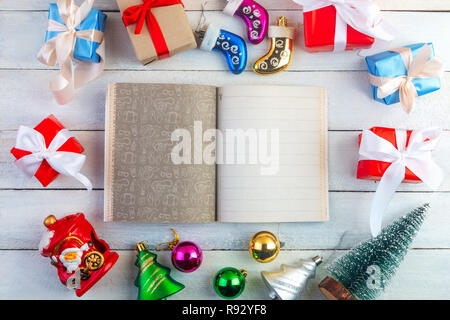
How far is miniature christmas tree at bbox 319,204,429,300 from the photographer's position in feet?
2.74

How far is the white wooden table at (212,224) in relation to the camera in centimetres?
93

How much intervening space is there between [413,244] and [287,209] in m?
0.34

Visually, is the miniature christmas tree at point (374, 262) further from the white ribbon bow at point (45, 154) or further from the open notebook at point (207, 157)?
the white ribbon bow at point (45, 154)

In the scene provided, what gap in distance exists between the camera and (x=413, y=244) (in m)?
0.95

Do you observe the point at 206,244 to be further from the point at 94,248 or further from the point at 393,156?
the point at 393,156

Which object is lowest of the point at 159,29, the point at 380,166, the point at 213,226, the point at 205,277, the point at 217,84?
the point at 205,277

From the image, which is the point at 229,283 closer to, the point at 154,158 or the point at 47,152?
the point at 154,158

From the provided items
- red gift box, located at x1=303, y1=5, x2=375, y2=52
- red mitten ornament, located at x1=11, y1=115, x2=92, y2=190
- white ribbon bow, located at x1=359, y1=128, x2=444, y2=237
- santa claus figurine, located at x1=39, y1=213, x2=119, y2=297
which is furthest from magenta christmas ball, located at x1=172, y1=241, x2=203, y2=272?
red gift box, located at x1=303, y1=5, x2=375, y2=52

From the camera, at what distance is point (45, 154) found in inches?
34.3

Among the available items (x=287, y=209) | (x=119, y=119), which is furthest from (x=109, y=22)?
(x=287, y=209)

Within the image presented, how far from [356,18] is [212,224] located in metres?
0.63

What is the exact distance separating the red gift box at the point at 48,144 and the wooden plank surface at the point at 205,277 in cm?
20

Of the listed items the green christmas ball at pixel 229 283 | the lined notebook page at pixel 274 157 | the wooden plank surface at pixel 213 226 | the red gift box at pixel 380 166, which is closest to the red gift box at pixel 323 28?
the lined notebook page at pixel 274 157

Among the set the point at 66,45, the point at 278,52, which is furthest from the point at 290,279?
the point at 66,45
